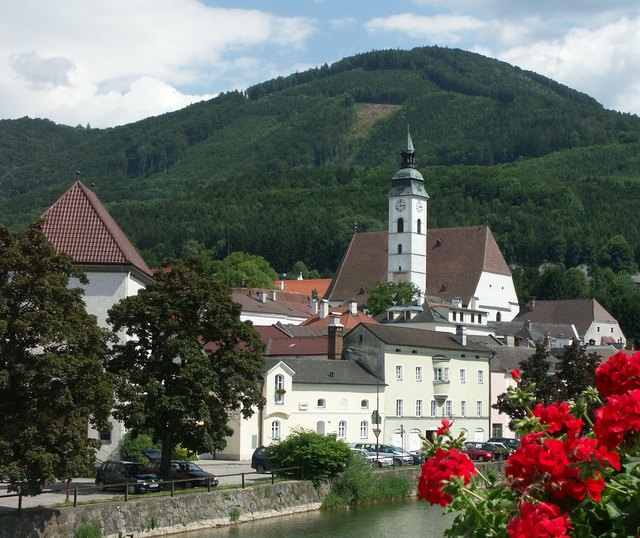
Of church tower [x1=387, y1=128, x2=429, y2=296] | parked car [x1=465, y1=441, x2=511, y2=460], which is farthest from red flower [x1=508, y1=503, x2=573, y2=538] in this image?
church tower [x1=387, y1=128, x2=429, y2=296]

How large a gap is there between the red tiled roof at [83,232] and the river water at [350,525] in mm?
14498

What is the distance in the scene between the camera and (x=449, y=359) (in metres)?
68.1

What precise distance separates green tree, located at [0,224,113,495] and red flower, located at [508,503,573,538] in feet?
73.8

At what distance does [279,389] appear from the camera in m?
57.5

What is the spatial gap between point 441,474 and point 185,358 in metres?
30.8

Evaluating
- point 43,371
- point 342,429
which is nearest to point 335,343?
point 342,429

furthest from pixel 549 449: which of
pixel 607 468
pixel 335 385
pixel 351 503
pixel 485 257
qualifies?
pixel 485 257

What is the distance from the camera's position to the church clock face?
137m

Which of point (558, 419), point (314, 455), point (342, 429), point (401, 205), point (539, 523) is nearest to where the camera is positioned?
point (539, 523)

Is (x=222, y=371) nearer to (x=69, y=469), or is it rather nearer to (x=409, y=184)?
(x=69, y=469)

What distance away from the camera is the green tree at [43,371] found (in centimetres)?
2822

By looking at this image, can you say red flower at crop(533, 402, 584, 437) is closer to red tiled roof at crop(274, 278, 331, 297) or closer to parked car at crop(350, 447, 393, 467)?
parked car at crop(350, 447, 393, 467)

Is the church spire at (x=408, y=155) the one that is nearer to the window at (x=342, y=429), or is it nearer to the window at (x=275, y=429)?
the window at (x=342, y=429)

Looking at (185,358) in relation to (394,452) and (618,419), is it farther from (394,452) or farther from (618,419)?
(618,419)
